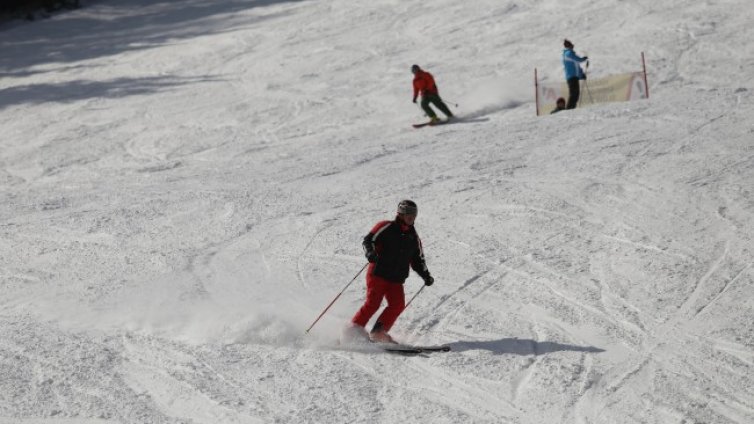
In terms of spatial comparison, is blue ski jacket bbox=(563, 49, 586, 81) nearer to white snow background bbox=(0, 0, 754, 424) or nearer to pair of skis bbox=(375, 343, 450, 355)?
white snow background bbox=(0, 0, 754, 424)

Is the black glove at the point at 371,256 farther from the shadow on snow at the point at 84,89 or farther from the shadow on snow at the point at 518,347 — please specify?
the shadow on snow at the point at 84,89

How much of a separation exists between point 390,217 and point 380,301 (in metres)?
4.13

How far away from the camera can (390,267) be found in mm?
8523

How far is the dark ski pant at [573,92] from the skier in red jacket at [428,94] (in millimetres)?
2262

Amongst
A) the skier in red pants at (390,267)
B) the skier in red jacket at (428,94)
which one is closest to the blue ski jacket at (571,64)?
the skier in red jacket at (428,94)

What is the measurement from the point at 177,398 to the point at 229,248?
4578 millimetres

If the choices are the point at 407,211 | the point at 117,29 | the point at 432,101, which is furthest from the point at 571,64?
the point at 117,29

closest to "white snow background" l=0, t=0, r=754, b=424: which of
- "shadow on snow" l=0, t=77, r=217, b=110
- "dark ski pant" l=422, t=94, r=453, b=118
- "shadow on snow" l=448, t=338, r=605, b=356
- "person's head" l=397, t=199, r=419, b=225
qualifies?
"shadow on snow" l=448, t=338, r=605, b=356

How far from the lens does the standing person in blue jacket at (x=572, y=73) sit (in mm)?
17922

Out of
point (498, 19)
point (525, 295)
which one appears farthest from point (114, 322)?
point (498, 19)

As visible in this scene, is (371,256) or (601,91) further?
(601,91)

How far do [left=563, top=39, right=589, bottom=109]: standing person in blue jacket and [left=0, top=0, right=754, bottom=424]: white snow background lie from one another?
908mm

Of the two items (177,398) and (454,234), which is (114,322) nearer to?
(177,398)

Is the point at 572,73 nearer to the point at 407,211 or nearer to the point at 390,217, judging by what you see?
the point at 390,217
